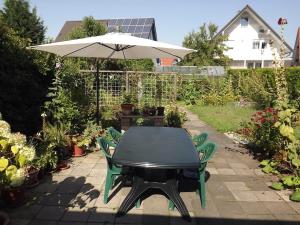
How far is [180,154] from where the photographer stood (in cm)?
357

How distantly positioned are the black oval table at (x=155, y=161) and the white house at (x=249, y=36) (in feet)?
101

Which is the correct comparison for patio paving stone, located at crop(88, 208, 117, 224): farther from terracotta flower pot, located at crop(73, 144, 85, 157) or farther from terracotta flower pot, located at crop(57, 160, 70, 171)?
terracotta flower pot, located at crop(73, 144, 85, 157)

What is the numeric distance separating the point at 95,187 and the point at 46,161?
96cm

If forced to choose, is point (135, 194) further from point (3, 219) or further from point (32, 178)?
point (32, 178)

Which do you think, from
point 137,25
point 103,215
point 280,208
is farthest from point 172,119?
point 137,25

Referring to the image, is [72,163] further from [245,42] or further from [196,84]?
[245,42]

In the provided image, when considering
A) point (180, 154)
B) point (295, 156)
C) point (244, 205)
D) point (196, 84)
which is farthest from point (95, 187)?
point (196, 84)

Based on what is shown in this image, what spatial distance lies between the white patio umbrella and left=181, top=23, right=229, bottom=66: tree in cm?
1862

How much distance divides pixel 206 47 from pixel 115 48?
2091 centimetres

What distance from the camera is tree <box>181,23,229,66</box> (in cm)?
2611

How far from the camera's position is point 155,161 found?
10.8ft

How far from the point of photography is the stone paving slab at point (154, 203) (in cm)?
356

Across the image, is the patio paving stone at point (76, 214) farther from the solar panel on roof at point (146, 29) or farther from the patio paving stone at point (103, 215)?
the solar panel on roof at point (146, 29)

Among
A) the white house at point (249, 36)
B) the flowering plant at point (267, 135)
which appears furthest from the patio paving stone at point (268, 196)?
the white house at point (249, 36)
